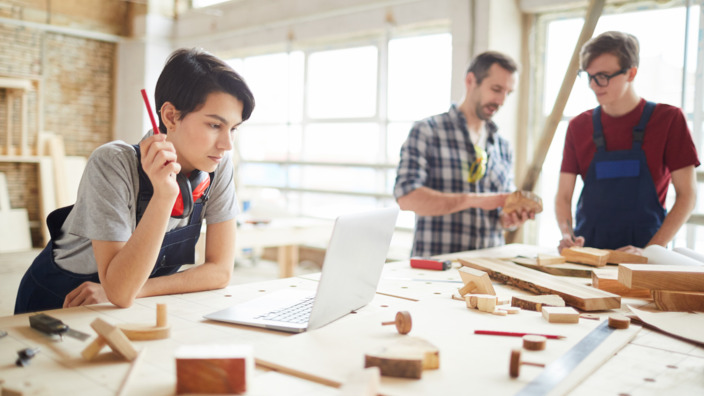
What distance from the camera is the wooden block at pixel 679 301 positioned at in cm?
146

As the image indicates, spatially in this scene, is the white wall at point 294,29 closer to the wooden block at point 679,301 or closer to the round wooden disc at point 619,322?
the wooden block at point 679,301

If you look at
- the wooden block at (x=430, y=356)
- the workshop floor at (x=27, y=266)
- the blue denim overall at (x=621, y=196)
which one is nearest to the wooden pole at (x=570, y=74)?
the blue denim overall at (x=621, y=196)

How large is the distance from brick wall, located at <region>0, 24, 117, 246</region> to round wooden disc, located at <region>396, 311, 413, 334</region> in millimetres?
7527

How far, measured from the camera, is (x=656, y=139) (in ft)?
7.97

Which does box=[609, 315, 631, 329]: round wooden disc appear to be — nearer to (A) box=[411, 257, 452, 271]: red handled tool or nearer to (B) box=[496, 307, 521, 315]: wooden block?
(B) box=[496, 307, 521, 315]: wooden block

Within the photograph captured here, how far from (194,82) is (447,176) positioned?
156cm

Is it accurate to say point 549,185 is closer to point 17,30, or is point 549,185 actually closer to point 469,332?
point 469,332

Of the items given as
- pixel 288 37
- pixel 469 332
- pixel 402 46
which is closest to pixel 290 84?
pixel 288 37

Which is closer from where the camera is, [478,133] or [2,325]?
[2,325]

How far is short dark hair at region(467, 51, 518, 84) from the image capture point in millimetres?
2799

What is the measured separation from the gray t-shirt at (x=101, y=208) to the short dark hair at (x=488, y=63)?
1.77 metres

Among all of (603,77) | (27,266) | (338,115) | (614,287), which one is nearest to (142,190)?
(614,287)

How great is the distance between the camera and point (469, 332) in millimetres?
1237

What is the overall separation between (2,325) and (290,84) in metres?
5.93
